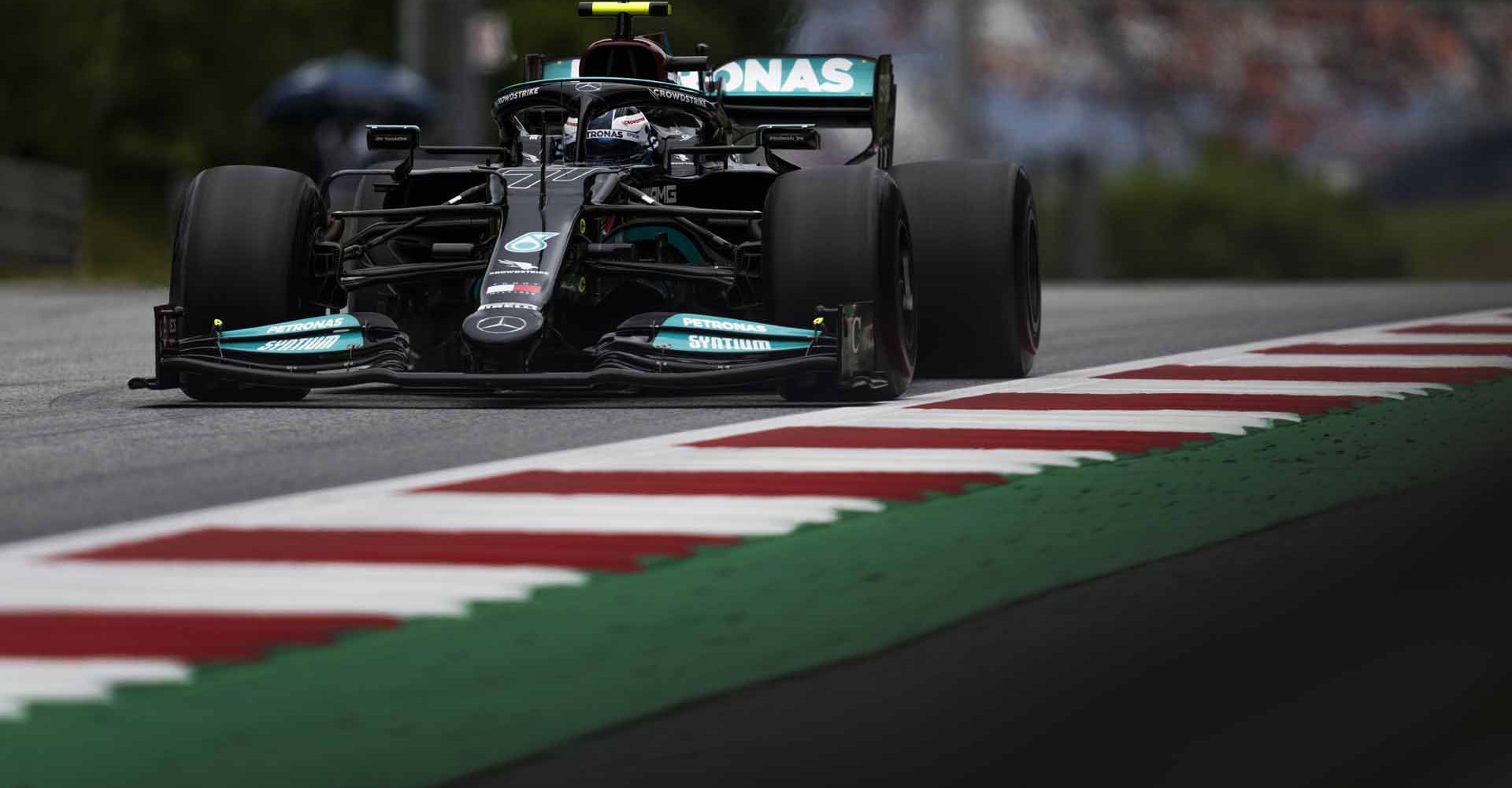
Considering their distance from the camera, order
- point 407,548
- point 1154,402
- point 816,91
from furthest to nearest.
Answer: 1. point 816,91
2. point 1154,402
3. point 407,548

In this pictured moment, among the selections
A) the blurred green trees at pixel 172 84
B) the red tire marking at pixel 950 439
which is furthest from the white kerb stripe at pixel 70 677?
the blurred green trees at pixel 172 84

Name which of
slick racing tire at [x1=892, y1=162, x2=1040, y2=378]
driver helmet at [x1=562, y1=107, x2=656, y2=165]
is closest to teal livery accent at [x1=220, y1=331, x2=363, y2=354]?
driver helmet at [x1=562, y1=107, x2=656, y2=165]

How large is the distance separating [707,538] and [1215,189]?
23557mm

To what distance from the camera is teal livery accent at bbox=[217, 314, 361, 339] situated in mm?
8547

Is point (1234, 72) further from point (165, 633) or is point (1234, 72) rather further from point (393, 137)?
point (165, 633)

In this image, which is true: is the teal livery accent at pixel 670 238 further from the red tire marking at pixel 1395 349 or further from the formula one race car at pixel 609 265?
the red tire marking at pixel 1395 349

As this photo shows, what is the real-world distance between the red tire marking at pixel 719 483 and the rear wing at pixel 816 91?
181 inches

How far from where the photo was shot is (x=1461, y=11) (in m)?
34.8

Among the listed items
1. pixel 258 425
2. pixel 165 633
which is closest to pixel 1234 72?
pixel 258 425

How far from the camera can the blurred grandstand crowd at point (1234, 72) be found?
33250mm

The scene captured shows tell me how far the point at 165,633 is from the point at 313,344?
4.38 metres

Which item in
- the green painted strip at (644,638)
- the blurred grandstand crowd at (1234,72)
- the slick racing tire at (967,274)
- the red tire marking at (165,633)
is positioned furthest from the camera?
the blurred grandstand crowd at (1234,72)

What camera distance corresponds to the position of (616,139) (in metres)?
9.30

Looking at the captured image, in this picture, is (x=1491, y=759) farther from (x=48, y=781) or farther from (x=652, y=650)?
(x=48, y=781)
